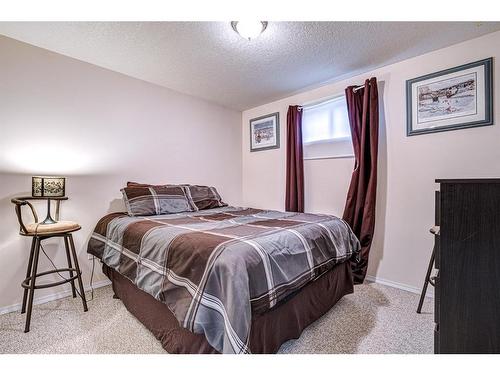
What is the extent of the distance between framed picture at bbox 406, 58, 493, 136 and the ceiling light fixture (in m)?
1.51

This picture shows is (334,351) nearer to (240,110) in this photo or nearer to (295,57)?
(295,57)

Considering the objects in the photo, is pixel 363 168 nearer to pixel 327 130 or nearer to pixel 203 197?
pixel 327 130

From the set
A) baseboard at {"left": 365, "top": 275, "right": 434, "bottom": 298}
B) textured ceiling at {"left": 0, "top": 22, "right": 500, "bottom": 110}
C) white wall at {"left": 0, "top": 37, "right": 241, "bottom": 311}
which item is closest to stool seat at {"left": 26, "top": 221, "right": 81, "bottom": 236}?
white wall at {"left": 0, "top": 37, "right": 241, "bottom": 311}

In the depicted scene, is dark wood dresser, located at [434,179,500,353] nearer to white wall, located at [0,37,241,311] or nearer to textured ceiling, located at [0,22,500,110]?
textured ceiling, located at [0,22,500,110]

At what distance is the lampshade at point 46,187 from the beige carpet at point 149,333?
3.07 ft

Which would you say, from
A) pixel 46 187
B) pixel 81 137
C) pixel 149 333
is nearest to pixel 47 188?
pixel 46 187

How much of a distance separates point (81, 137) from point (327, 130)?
8.60 feet

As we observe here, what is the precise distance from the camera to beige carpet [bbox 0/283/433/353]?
1406 millimetres

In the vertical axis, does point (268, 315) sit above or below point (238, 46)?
below

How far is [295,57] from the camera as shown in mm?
2162

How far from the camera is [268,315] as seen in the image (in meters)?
1.25

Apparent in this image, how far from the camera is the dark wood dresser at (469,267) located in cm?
77

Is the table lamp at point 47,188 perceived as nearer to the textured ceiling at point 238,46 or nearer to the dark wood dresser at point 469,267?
the textured ceiling at point 238,46
